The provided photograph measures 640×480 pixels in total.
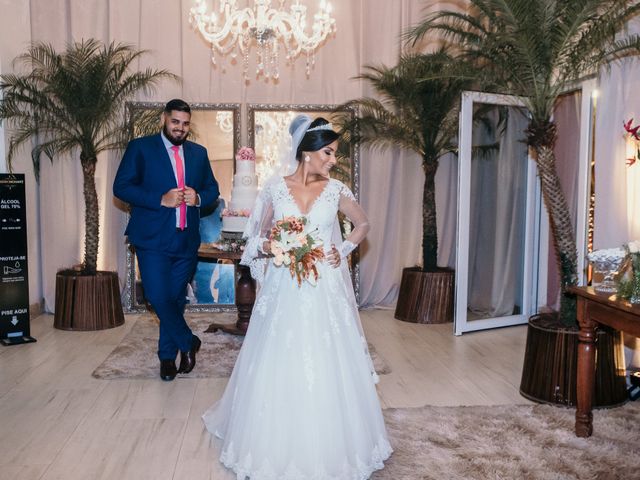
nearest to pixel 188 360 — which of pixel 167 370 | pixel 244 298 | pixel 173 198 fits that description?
pixel 167 370

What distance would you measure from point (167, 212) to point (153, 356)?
1.59 meters

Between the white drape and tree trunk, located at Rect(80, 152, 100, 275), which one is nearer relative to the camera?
tree trunk, located at Rect(80, 152, 100, 275)

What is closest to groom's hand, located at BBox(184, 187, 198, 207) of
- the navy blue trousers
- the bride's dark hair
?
the navy blue trousers

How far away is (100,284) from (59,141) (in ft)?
5.26

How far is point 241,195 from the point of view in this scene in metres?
6.75

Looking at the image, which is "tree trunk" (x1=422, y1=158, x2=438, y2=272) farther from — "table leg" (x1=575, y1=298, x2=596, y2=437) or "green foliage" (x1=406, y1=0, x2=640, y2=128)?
"table leg" (x1=575, y1=298, x2=596, y2=437)

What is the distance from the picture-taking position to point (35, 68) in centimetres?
728

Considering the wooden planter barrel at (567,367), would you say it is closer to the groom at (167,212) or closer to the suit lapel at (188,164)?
the groom at (167,212)

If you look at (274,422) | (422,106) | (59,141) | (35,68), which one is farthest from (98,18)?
(274,422)

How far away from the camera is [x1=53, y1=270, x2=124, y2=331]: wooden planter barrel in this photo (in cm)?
690

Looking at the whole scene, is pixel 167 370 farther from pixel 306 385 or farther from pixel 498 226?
pixel 498 226

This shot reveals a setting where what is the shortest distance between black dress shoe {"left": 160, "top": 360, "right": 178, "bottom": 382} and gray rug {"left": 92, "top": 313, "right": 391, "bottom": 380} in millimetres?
159

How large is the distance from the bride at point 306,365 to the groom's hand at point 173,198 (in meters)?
1.05

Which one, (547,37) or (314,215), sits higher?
(547,37)
